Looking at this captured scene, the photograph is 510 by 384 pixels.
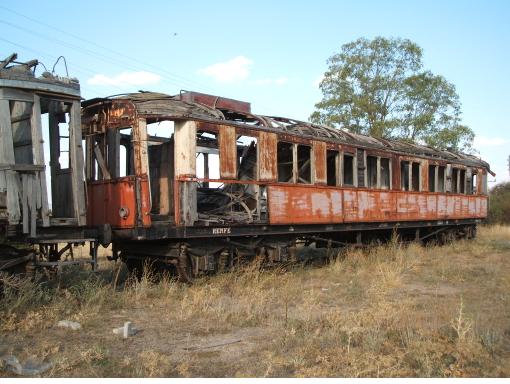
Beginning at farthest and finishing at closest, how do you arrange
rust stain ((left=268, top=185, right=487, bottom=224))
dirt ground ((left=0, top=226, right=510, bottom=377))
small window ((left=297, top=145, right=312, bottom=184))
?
small window ((left=297, top=145, right=312, bottom=184)), rust stain ((left=268, top=185, right=487, bottom=224)), dirt ground ((left=0, top=226, right=510, bottom=377))

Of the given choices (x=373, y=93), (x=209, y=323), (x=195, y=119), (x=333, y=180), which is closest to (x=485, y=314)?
(x=209, y=323)

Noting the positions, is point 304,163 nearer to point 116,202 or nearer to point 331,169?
point 331,169

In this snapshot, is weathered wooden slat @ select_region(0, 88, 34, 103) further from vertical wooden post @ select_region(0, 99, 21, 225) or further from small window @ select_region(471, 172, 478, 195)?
small window @ select_region(471, 172, 478, 195)

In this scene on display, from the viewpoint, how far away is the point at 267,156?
1090 centimetres

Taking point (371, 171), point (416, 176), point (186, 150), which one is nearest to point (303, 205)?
point (186, 150)

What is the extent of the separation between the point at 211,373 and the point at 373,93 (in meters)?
28.5

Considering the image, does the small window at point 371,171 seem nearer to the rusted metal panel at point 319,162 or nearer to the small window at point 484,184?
the rusted metal panel at point 319,162

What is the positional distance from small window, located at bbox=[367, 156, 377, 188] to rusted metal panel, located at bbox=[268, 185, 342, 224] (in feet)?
8.05

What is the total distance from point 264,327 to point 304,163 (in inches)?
257

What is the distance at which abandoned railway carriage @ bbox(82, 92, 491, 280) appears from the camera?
9.24m

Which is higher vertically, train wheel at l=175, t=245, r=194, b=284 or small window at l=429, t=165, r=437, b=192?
small window at l=429, t=165, r=437, b=192

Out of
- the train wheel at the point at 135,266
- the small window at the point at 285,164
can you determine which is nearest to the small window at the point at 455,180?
the small window at the point at 285,164

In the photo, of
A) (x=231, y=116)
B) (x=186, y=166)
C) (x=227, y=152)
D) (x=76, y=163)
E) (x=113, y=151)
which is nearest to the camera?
(x=76, y=163)

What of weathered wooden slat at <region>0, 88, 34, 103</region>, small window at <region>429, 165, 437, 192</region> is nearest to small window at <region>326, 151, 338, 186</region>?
small window at <region>429, 165, 437, 192</region>
